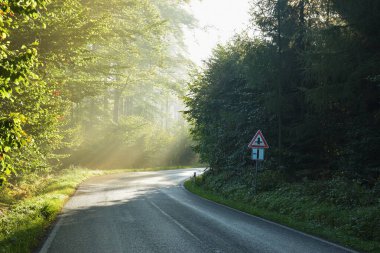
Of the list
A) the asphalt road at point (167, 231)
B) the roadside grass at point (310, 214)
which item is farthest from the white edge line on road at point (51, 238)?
the roadside grass at point (310, 214)

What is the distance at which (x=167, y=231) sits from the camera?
1006 cm

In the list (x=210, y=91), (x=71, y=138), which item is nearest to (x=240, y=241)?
(x=210, y=91)

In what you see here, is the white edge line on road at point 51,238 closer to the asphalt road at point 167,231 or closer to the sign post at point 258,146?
the asphalt road at point 167,231

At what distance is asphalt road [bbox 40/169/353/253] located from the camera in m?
8.37

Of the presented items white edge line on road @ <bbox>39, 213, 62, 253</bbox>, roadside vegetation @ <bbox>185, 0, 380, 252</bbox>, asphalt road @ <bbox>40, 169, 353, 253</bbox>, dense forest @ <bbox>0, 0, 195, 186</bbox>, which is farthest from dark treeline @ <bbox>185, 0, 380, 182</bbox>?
white edge line on road @ <bbox>39, 213, 62, 253</bbox>

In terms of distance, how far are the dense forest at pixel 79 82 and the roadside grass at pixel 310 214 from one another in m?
7.90

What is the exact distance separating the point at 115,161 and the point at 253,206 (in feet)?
109

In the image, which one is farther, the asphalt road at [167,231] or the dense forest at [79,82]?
the asphalt road at [167,231]

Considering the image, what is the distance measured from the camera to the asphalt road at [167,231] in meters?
8.37

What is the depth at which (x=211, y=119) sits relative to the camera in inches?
1009

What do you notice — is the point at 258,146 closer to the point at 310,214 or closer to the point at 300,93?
the point at 300,93

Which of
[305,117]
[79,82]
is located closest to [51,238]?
[79,82]

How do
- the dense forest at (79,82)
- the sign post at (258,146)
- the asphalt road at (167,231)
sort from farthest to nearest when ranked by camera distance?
the sign post at (258,146), the asphalt road at (167,231), the dense forest at (79,82)

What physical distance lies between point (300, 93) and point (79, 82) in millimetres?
11381
